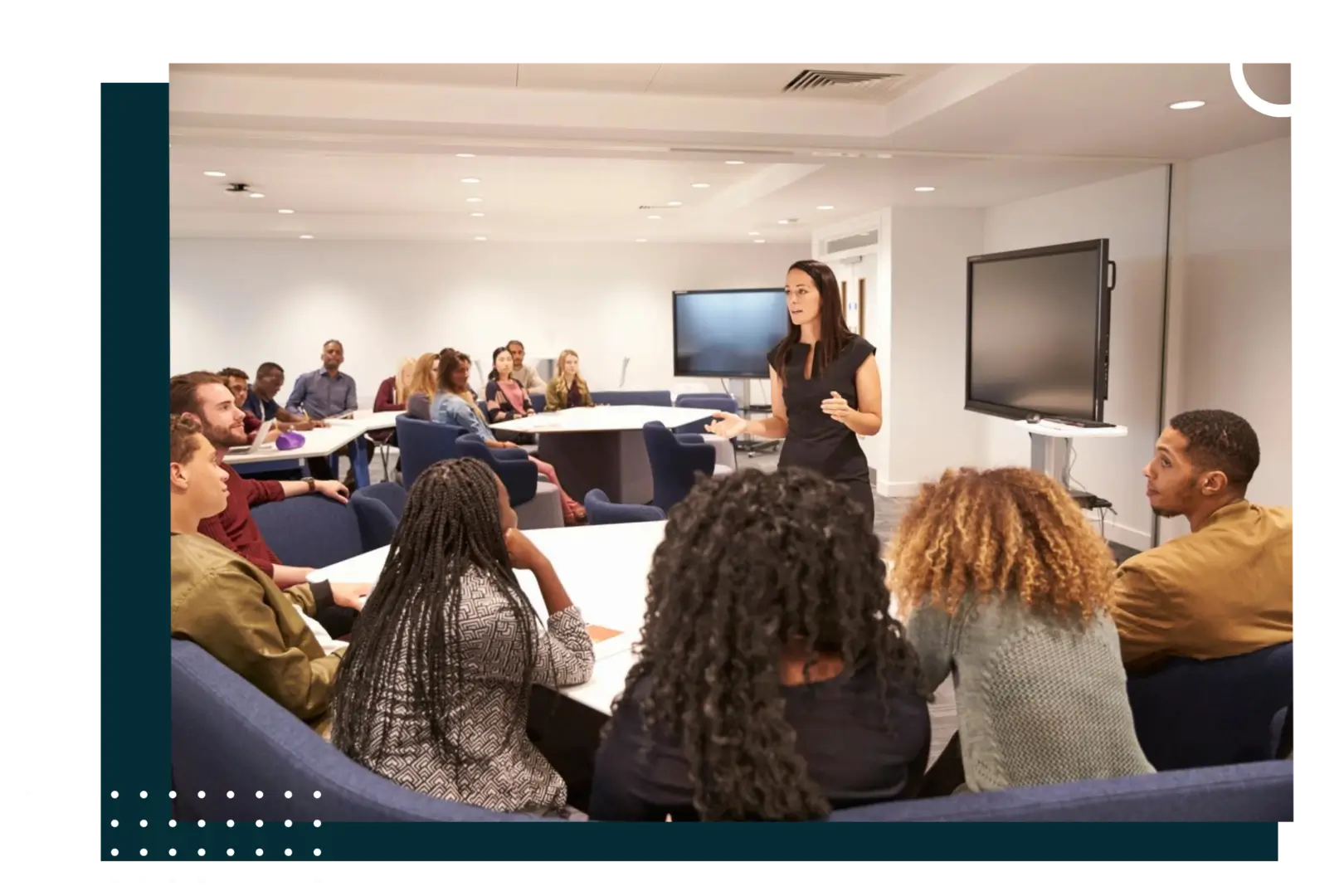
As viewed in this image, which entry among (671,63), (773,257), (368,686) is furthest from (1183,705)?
(773,257)

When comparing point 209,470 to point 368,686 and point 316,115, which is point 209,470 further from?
point 316,115

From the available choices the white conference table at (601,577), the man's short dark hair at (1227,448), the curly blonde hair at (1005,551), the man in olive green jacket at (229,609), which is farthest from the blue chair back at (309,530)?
the man's short dark hair at (1227,448)

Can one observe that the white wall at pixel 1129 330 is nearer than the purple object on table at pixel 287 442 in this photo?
No

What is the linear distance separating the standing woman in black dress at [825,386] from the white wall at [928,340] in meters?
5.35

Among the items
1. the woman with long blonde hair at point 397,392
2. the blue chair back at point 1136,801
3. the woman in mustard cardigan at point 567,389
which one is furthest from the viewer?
the woman with long blonde hair at point 397,392

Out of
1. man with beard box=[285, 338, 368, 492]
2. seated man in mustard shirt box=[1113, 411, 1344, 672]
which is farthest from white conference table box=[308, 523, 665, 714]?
man with beard box=[285, 338, 368, 492]

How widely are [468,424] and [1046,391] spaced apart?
3.76 m

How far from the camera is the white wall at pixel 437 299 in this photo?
13.0 metres

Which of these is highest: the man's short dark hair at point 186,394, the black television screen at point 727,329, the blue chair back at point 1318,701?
the black television screen at point 727,329

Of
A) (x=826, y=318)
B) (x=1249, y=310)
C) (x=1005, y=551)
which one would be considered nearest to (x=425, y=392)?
(x=826, y=318)

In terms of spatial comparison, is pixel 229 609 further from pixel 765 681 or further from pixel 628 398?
pixel 628 398

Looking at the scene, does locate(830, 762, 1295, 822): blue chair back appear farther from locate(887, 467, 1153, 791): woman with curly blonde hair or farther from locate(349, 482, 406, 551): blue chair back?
locate(349, 482, 406, 551): blue chair back

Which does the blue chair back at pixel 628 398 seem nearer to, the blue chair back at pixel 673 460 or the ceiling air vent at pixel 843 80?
the blue chair back at pixel 673 460

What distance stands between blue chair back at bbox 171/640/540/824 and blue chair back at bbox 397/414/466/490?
13.2 ft
